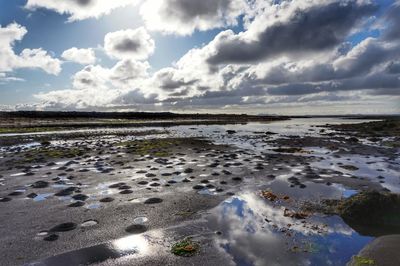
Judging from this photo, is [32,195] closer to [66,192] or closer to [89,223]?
[66,192]

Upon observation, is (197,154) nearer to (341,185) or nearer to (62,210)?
(341,185)

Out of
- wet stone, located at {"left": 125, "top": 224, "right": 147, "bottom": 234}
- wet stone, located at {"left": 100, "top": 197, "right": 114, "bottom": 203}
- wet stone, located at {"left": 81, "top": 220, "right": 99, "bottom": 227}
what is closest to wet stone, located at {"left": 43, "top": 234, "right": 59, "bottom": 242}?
wet stone, located at {"left": 81, "top": 220, "right": 99, "bottom": 227}

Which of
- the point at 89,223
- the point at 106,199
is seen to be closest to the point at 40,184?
the point at 106,199

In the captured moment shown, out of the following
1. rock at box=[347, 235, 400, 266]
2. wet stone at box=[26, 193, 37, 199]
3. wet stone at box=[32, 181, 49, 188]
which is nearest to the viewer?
rock at box=[347, 235, 400, 266]

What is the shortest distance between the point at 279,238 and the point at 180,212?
3350 millimetres

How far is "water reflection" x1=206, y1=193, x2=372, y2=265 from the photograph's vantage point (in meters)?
6.92

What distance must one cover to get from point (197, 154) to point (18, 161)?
1206 centimetres

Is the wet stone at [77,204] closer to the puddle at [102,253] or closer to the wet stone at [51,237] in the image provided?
the wet stone at [51,237]

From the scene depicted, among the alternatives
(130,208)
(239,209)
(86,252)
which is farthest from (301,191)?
(86,252)

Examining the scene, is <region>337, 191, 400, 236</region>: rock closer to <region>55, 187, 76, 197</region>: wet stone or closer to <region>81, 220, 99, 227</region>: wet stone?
<region>81, 220, 99, 227</region>: wet stone

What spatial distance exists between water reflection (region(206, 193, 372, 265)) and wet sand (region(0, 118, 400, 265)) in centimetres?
2

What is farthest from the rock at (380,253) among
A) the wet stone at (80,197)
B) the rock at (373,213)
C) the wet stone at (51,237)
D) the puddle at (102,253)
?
the wet stone at (80,197)

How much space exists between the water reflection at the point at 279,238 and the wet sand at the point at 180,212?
25mm

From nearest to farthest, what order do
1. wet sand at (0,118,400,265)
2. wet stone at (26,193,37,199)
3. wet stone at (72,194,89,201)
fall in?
wet sand at (0,118,400,265) < wet stone at (72,194,89,201) < wet stone at (26,193,37,199)
